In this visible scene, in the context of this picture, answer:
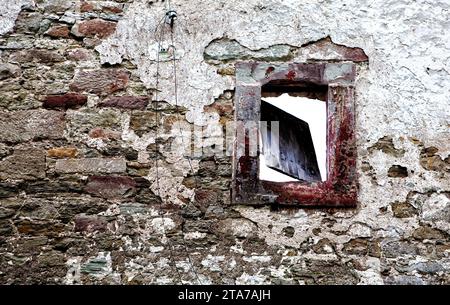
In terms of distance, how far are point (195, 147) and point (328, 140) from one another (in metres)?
0.87

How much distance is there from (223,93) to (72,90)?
1003mm

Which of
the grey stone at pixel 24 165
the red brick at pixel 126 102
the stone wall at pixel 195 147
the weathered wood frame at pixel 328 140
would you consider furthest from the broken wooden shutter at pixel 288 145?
the grey stone at pixel 24 165

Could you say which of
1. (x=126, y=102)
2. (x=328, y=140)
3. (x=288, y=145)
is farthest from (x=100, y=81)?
(x=328, y=140)

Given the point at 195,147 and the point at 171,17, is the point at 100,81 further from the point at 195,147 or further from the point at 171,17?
the point at 195,147

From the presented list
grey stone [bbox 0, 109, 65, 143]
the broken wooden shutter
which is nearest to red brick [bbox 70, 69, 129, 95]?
grey stone [bbox 0, 109, 65, 143]

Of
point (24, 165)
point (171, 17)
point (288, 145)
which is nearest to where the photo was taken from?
point (24, 165)

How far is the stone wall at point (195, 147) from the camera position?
11.3 feet

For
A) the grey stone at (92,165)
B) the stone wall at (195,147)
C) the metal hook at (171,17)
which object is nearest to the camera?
the stone wall at (195,147)

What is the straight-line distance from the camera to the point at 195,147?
11.7ft

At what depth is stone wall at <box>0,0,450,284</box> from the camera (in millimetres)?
3432

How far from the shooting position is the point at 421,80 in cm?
363

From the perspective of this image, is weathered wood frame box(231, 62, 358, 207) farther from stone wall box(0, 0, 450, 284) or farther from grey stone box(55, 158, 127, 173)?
grey stone box(55, 158, 127, 173)

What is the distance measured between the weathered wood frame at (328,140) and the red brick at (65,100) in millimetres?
1032

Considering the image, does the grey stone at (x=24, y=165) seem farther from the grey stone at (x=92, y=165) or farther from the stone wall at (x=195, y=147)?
the grey stone at (x=92, y=165)
